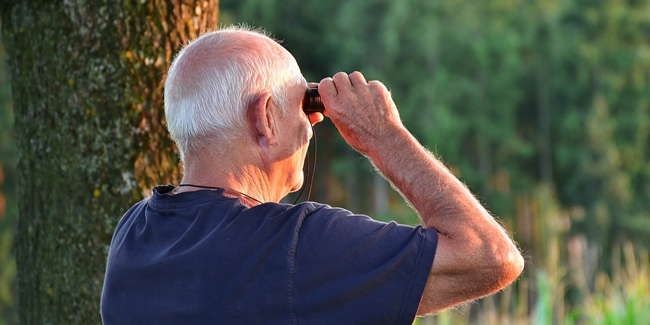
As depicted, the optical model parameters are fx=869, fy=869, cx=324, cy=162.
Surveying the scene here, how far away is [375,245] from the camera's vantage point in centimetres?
181

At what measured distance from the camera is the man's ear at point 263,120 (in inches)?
75.3

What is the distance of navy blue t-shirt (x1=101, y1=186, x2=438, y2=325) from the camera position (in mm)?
1785

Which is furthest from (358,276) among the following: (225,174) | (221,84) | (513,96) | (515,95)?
(515,95)

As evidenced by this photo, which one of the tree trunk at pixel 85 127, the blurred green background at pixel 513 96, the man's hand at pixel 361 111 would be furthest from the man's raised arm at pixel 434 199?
the blurred green background at pixel 513 96

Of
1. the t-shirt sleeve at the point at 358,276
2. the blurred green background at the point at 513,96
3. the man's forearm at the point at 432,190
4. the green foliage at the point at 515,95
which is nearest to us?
the t-shirt sleeve at the point at 358,276

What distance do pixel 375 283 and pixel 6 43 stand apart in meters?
1.90

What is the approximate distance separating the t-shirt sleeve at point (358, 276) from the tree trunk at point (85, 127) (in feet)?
4.10

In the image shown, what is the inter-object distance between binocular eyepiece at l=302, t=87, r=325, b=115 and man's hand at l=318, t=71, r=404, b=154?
12mm

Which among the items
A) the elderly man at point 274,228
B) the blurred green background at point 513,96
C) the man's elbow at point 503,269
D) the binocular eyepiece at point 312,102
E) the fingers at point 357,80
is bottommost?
the blurred green background at point 513,96

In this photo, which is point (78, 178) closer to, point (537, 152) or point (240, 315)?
point (240, 315)

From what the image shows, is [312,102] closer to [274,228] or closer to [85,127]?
[274,228]

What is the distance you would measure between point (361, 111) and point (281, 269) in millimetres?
465

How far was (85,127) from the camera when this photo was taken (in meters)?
2.86

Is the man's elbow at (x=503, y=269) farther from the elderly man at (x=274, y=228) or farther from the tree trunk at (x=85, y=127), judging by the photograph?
the tree trunk at (x=85, y=127)
